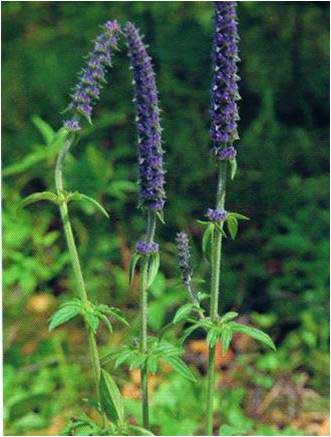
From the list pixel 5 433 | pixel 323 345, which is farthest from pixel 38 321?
pixel 323 345

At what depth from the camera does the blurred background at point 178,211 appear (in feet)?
12.4

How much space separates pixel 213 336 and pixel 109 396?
0.31m

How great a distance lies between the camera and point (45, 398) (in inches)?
148

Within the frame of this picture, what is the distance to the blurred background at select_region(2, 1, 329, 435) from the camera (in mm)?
3768

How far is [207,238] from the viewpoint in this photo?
208 cm

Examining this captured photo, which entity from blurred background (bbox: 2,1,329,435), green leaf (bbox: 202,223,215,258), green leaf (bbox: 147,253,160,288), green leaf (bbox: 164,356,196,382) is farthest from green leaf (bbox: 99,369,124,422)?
blurred background (bbox: 2,1,329,435)

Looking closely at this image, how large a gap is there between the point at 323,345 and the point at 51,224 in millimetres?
1553

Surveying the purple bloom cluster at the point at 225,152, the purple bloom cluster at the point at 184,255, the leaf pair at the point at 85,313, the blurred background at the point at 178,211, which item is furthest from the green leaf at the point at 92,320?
the blurred background at the point at 178,211

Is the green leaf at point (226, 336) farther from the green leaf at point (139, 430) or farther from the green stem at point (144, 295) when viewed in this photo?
the green leaf at point (139, 430)

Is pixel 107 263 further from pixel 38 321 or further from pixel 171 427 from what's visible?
pixel 171 427

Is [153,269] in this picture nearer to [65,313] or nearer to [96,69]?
[65,313]

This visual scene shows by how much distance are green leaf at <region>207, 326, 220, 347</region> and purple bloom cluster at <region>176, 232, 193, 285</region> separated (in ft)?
0.44

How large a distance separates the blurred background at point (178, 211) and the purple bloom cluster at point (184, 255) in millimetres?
1096

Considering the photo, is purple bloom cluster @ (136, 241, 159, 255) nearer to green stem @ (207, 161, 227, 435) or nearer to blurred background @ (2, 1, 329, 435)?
green stem @ (207, 161, 227, 435)
